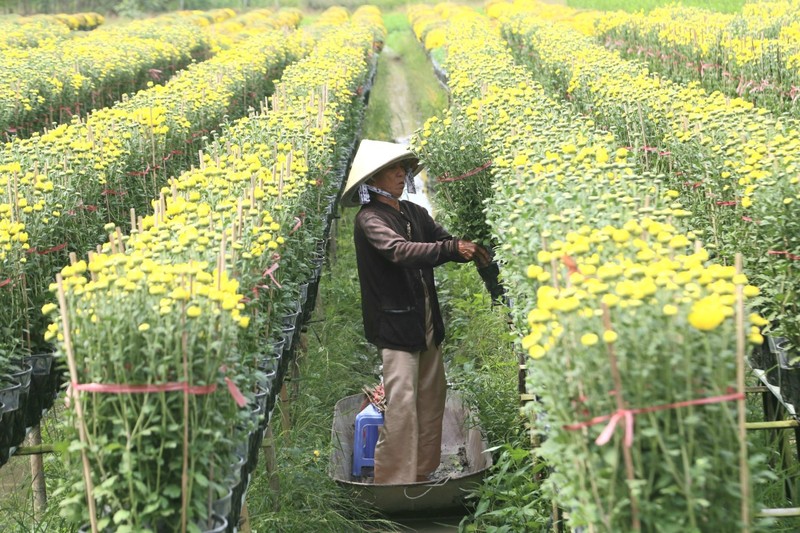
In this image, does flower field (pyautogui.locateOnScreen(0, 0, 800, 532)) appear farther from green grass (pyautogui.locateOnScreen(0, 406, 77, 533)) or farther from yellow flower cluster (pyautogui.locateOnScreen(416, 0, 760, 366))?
green grass (pyautogui.locateOnScreen(0, 406, 77, 533))

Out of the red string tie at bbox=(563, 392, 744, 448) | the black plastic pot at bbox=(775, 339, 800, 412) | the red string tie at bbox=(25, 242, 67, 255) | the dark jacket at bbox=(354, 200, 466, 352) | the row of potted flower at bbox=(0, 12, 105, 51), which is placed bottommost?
the black plastic pot at bbox=(775, 339, 800, 412)

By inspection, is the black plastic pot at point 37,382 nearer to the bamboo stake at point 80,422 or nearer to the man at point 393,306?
the man at point 393,306

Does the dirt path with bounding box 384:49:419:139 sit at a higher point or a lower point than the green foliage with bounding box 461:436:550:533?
higher

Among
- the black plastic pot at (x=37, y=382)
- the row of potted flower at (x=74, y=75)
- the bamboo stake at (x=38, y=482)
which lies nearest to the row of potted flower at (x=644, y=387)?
the black plastic pot at (x=37, y=382)

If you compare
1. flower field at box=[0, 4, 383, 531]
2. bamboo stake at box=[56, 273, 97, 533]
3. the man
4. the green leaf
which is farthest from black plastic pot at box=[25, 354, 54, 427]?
the green leaf

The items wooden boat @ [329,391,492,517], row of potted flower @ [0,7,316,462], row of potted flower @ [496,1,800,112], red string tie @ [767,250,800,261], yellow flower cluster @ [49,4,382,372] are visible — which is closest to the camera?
yellow flower cluster @ [49,4,382,372]

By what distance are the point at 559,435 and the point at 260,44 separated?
15913mm

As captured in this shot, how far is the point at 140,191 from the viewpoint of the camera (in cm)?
817

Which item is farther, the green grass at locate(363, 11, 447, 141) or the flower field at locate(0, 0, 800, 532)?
the green grass at locate(363, 11, 447, 141)

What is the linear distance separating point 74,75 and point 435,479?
28.1 ft

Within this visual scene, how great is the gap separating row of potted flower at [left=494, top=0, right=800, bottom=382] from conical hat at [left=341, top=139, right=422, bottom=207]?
5.00 feet

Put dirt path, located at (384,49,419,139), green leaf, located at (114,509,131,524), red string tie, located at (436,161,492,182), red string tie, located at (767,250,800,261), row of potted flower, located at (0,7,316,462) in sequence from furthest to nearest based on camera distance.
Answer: dirt path, located at (384,49,419,139), red string tie, located at (436,161,492,182), row of potted flower, located at (0,7,316,462), red string tie, located at (767,250,800,261), green leaf, located at (114,509,131,524)

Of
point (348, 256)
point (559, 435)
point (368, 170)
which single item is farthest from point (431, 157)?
point (348, 256)

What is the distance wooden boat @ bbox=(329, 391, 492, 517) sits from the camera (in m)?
5.91
